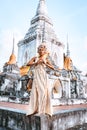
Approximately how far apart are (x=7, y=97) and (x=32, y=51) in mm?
14011

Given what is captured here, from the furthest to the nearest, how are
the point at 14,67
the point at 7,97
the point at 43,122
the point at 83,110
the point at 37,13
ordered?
the point at 37,13
the point at 14,67
the point at 7,97
the point at 83,110
the point at 43,122

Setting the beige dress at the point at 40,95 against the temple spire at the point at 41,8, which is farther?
the temple spire at the point at 41,8

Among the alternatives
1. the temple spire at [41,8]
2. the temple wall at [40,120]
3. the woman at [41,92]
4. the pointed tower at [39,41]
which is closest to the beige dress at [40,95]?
the woman at [41,92]

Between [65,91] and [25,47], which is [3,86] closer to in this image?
[65,91]

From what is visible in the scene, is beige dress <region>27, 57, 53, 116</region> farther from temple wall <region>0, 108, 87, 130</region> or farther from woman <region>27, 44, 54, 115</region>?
temple wall <region>0, 108, 87, 130</region>

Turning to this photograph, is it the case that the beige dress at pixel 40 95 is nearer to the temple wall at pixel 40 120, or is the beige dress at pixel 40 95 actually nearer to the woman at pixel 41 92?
the woman at pixel 41 92

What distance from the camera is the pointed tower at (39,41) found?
30.1 meters

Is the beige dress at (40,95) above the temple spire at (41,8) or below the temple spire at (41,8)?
below

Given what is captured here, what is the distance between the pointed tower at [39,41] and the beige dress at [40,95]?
24.6 m

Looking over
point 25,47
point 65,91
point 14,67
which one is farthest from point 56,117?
point 25,47

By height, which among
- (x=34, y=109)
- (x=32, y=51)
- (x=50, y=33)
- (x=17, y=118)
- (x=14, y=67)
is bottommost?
(x=17, y=118)

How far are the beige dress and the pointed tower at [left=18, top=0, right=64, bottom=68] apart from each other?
80.8 ft

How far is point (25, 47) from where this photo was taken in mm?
32188

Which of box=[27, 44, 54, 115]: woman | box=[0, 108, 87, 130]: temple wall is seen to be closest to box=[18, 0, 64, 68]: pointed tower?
box=[0, 108, 87, 130]: temple wall
